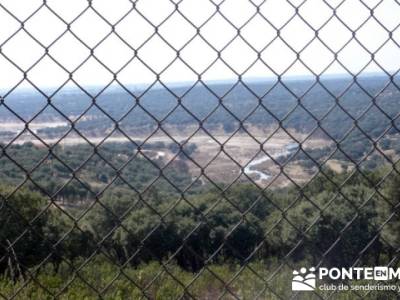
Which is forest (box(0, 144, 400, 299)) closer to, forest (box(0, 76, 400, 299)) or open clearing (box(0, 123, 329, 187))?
forest (box(0, 76, 400, 299))

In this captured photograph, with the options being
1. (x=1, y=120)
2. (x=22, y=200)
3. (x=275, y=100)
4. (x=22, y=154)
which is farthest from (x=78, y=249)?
(x=1, y=120)

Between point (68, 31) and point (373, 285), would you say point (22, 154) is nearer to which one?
point (68, 31)

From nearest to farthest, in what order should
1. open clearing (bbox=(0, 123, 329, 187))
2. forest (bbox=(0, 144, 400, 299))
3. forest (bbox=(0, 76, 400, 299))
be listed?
forest (bbox=(0, 76, 400, 299)), open clearing (bbox=(0, 123, 329, 187)), forest (bbox=(0, 144, 400, 299))

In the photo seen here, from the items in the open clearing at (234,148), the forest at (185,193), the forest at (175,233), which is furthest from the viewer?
the forest at (175,233)

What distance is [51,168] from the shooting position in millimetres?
3148

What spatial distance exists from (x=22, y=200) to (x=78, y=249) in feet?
10.7

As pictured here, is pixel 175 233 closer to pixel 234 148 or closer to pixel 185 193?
pixel 234 148

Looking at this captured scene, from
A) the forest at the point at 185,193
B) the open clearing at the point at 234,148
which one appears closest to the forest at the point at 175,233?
the forest at the point at 185,193

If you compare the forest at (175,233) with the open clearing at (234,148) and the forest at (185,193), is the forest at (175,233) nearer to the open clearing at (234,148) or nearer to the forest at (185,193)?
the forest at (185,193)

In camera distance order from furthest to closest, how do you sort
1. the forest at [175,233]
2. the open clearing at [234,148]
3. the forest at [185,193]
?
the forest at [175,233] < the open clearing at [234,148] < the forest at [185,193]

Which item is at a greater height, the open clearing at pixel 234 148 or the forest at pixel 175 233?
the open clearing at pixel 234 148

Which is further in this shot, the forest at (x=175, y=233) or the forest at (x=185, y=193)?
the forest at (x=175, y=233)

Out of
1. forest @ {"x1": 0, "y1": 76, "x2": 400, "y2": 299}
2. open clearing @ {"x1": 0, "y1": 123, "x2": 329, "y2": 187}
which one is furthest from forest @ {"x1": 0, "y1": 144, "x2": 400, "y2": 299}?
open clearing @ {"x1": 0, "y1": 123, "x2": 329, "y2": 187}

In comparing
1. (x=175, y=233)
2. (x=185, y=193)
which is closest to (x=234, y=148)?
(x=185, y=193)
